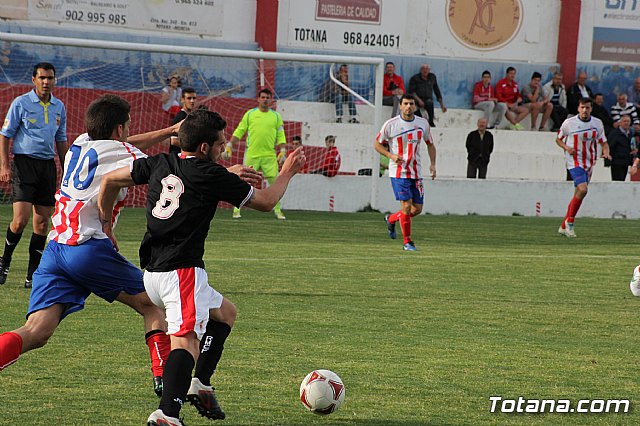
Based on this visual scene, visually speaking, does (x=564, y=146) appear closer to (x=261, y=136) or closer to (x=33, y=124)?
(x=261, y=136)

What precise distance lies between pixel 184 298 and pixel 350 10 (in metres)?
22.0

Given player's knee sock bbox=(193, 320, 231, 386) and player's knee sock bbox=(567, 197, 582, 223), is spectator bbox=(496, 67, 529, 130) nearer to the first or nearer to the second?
player's knee sock bbox=(567, 197, 582, 223)

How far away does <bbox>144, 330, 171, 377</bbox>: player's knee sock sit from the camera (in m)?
5.39

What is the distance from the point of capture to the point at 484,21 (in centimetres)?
2758

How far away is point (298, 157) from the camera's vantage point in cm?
529

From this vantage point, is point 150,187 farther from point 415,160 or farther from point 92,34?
point 92,34

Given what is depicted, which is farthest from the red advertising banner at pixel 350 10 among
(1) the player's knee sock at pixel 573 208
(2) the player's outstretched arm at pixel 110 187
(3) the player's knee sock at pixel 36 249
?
(2) the player's outstretched arm at pixel 110 187

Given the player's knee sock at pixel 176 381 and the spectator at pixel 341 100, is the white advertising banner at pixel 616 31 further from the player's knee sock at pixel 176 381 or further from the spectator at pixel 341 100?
the player's knee sock at pixel 176 381

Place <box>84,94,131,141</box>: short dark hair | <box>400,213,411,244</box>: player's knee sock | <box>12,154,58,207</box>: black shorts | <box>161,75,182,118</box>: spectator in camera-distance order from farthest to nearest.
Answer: <box>161,75,182,118</box>: spectator → <box>400,213,411,244</box>: player's knee sock → <box>12,154,58,207</box>: black shorts → <box>84,94,131,141</box>: short dark hair

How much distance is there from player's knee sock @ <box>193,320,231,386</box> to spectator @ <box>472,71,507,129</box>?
→ 21423 millimetres

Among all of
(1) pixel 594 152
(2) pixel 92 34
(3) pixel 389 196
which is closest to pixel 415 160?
(1) pixel 594 152

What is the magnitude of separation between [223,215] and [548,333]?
38.3 feet

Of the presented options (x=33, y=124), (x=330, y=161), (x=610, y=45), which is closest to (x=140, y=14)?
(x=330, y=161)

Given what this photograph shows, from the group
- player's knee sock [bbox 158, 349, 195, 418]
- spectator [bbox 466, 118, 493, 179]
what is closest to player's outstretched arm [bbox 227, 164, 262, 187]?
player's knee sock [bbox 158, 349, 195, 418]
